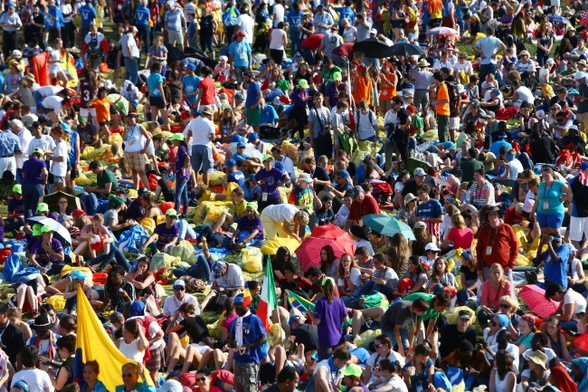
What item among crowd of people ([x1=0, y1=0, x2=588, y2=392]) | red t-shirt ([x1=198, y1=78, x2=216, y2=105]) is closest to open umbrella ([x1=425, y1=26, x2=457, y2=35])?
crowd of people ([x1=0, y1=0, x2=588, y2=392])

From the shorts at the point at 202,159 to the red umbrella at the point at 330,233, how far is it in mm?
3750

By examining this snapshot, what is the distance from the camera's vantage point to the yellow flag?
1296cm

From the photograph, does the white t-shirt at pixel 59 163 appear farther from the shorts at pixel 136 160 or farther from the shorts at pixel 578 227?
the shorts at pixel 578 227

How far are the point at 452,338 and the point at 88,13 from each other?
15.8 m

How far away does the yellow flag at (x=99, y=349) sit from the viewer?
1296 centimetres

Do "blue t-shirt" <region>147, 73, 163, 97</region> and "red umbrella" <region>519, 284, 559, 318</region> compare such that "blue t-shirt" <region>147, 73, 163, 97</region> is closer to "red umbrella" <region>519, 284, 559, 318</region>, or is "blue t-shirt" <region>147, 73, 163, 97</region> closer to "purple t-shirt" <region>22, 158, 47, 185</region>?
"purple t-shirt" <region>22, 158, 47, 185</region>

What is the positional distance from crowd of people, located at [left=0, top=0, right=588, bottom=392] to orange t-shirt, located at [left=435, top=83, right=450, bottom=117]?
46 millimetres

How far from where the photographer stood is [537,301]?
14961mm

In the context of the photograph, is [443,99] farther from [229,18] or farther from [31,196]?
[229,18]

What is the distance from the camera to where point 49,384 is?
1292 centimetres

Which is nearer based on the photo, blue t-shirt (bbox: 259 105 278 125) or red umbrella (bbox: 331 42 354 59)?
blue t-shirt (bbox: 259 105 278 125)

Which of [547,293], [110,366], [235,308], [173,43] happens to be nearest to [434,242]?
[547,293]

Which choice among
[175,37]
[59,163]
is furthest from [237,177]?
[175,37]

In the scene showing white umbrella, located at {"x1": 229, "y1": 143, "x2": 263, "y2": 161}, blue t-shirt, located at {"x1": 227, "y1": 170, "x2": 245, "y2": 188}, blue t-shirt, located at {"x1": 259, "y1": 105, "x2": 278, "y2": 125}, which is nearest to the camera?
blue t-shirt, located at {"x1": 227, "y1": 170, "x2": 245, "y2": 188}
